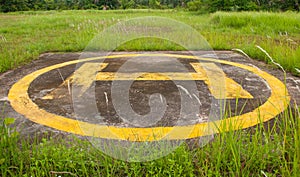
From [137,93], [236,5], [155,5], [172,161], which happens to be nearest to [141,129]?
[172,161]

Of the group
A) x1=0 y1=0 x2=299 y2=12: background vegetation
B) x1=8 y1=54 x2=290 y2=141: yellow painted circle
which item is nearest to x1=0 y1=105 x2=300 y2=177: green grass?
x1=8 y1=54 x2=290 y2=141: yellow painted circle

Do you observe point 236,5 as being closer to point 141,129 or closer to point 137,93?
point 137,93

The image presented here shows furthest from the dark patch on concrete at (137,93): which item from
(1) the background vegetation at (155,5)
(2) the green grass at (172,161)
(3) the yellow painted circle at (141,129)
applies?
(1) the background vegetation at (155,5)

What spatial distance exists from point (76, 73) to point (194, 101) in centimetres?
162

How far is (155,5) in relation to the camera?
102ft

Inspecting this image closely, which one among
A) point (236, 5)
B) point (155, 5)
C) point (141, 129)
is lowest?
point (141, 129)

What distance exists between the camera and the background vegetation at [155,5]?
1795 cm

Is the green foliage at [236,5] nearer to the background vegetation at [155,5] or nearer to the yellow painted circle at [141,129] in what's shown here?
the background vegetation at [155,5]

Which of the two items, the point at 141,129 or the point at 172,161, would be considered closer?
the point at 172,161

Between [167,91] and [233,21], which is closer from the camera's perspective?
[167,91]

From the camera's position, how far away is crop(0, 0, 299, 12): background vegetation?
1795cm

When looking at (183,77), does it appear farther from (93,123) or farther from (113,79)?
(93,123)

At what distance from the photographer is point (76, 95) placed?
2768 millimetres

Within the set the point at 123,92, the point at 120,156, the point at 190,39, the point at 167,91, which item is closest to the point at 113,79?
the point at 123,92
